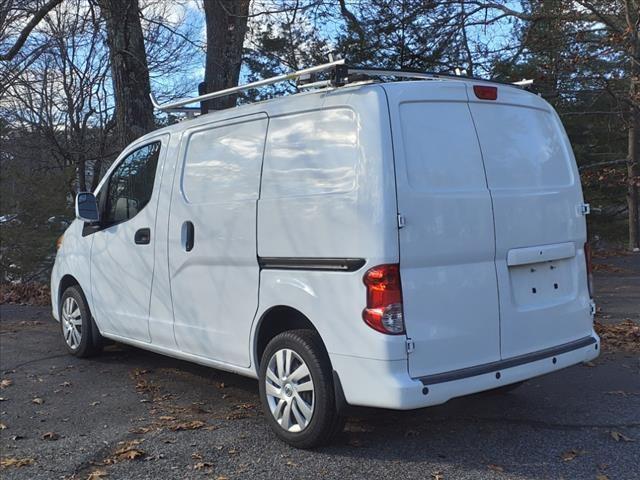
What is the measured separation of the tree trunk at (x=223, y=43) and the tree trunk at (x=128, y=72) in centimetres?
119

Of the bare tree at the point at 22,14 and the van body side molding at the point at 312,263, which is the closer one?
the van body side molding at the point at 312,263

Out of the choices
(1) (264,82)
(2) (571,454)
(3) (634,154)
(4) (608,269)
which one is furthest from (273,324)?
(3) (634,154)

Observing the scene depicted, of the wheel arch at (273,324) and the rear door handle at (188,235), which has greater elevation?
the rear door handle at (188,235)

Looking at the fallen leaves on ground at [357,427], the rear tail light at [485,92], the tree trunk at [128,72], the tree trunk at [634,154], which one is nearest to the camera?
the rear tail light at [485,92]

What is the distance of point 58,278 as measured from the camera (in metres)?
7.42

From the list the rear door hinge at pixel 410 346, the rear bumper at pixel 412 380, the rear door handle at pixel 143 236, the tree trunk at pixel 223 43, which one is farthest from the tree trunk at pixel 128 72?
the rear door hinge at pixel 410 346

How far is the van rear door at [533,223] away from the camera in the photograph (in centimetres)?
428

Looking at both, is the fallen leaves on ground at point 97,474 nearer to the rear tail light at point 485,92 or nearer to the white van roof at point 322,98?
the white van roof at point 322,98

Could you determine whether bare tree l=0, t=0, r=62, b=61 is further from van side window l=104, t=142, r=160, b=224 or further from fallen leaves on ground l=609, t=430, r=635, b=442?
fallen leaves on ground l=609, t=430, r=635, b=442

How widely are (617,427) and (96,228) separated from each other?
4780 millimetres

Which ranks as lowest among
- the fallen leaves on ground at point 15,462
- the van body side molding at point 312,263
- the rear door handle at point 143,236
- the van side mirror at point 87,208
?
the fallen leaves on ground at point 15,462

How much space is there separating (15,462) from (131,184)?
8.74 feet

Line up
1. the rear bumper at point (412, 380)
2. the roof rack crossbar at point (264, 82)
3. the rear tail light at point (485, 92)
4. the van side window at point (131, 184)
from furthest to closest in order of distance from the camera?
1. the van side window at point (131, 184)
2. the rear tail light at point (485, 92)
3. the roof rack crossbar at point (264, 82)
4. the rear bumper at point (412, 380)

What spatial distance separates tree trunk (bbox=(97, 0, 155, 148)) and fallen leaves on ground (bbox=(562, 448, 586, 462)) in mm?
8029
